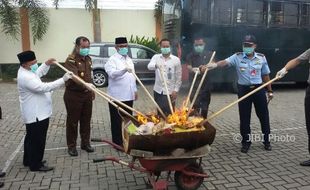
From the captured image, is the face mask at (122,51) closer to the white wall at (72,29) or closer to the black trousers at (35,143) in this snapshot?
the black trousers at (35,143)

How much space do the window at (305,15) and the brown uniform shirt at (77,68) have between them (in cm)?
859

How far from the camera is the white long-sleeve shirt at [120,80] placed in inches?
222

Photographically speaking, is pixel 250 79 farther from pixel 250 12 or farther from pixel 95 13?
pixel 95 13

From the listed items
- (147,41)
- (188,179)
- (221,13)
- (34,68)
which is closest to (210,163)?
(188,179)

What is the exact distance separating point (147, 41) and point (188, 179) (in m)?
12.9

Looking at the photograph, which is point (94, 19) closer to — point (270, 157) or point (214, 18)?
point (214, 18)

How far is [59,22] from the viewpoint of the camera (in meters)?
16.9

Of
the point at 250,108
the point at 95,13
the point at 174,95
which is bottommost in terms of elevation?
the point at 250,108

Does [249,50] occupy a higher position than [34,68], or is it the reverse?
[249,50]

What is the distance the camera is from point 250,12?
11.1m

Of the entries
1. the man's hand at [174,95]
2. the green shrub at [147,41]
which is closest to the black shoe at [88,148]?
the man's hand at [174,95]

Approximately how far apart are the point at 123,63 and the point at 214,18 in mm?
5572

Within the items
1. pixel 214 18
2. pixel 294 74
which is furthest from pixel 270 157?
pixel 294 74

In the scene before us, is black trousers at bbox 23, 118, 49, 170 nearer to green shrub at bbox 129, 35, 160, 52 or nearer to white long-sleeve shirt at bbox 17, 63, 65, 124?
white long-sleeve shirt at bbox 17, 63, 65, 124
